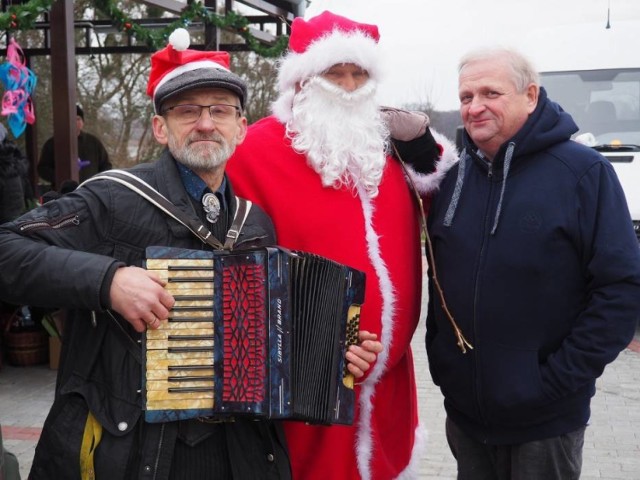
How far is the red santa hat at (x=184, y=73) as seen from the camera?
8.04 ft

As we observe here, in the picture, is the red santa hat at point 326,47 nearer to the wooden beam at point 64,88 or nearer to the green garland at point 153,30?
the green garland at point 153,30

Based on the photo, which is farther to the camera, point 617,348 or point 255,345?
point 617,348

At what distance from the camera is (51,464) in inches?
89.7

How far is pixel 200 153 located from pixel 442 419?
3.86 m

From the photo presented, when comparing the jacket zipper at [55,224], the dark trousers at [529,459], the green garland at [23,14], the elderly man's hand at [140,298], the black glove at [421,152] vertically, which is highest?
the green garland at [23,14]

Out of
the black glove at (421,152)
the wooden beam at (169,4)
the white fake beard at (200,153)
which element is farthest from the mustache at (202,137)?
the wooden beam at (169,4)

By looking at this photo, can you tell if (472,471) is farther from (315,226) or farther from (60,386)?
(60,386)

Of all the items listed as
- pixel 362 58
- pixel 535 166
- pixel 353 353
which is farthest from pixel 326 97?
pixel 353 353

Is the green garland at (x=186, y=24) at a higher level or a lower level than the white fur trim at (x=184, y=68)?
higher

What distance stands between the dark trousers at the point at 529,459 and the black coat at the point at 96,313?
A: 0.93 m

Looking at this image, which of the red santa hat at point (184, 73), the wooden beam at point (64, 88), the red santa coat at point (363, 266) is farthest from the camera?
the wooden beam at point (64, 88)

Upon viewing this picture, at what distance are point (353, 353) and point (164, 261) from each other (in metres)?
0.74

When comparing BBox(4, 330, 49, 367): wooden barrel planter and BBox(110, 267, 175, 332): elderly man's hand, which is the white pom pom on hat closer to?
BBox(110, 267, 175, 332): elderly man's hand

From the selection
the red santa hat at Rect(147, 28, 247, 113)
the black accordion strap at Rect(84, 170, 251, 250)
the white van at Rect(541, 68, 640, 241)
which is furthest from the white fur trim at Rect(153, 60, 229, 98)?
the white van at Rect(541, 68, 640, 241)
